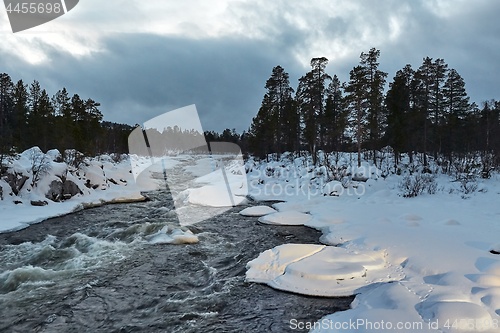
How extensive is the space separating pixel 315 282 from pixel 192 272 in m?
Result: 3.15

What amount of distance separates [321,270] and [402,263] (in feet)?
6.80

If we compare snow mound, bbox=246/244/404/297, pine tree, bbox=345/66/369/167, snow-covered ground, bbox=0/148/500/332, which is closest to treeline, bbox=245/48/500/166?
pine tree, bbox=345/66/369/167

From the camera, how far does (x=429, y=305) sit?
516 centimetres

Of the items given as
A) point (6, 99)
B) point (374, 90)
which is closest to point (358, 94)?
point (374, 90)

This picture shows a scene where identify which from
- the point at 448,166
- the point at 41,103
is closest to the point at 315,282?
the point at 448,166

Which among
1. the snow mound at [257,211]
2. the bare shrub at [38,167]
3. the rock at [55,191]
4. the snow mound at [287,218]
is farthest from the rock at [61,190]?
the snow mound at [287,218]

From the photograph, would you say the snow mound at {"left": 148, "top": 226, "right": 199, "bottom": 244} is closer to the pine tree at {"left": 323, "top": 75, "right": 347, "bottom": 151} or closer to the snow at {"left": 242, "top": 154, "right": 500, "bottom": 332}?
the snow at {"left": 242, "top": 154, "right": 500, "bottom": 332}

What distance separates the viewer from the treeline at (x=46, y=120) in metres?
37.6

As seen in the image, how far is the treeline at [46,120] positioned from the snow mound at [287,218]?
2529 cm

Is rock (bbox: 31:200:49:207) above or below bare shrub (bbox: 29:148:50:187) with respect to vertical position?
below

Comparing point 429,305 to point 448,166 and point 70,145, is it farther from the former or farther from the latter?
point 70,145

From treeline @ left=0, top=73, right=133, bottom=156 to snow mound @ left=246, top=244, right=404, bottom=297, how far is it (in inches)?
1160

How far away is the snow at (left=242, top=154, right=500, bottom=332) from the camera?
490 centimetres


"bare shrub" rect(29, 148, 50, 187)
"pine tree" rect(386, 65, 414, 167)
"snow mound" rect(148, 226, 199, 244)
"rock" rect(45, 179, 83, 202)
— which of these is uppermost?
"pine tree" rect(386, 65, 414, 167)
